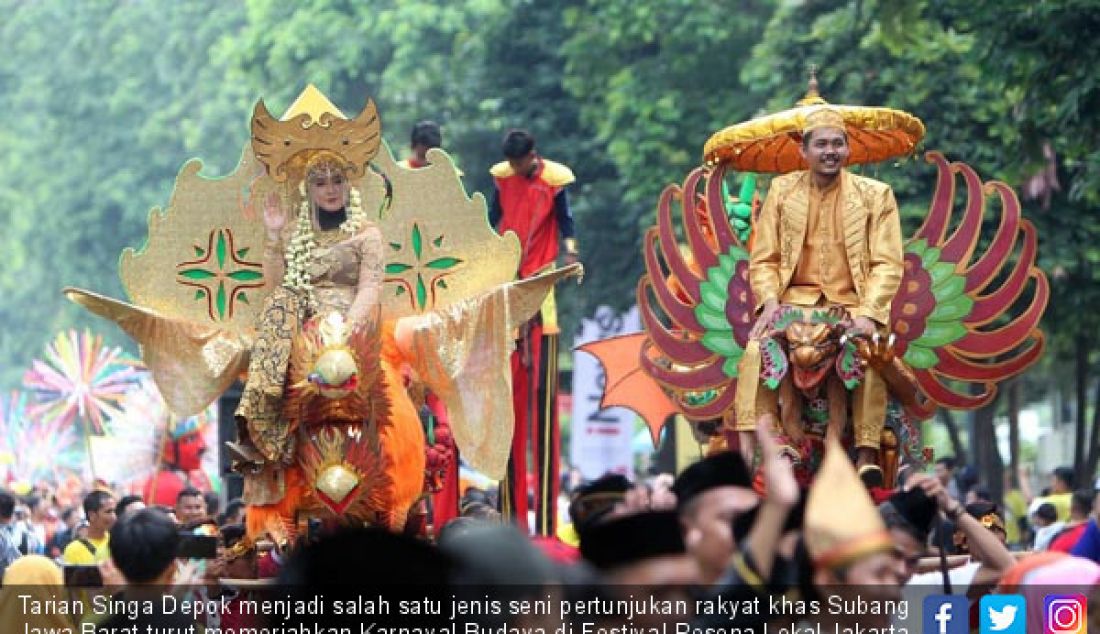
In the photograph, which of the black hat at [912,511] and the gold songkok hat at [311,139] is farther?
the gold songkok hat at [311,139]

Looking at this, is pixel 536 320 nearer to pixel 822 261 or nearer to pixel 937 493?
pixel 822 261

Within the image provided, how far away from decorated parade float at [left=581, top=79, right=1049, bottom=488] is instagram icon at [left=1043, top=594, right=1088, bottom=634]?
3.06m

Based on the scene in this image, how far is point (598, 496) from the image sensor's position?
793 centimetres

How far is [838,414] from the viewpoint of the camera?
11.1 metres

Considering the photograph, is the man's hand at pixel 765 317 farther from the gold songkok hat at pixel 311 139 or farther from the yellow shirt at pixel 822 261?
the gold songkok hat at pixel 311 139

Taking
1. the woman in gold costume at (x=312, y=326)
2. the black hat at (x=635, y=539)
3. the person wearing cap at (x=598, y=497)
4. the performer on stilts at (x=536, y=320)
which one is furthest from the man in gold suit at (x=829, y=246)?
the black hat at (x=635, y=539)

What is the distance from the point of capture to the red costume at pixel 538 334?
14125 millimetres

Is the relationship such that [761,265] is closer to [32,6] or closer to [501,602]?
[501,602]

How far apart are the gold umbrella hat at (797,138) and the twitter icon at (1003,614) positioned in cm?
419

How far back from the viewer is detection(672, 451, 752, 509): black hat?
663 centimetres

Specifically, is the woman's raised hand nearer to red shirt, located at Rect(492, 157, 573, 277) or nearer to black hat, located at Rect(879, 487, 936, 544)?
red shirt, located at Rect(492, 157, 573, 277)

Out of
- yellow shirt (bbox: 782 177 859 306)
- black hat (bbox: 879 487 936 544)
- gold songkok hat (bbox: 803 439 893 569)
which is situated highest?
yellow shirt (bbox: 782 177 859 306)

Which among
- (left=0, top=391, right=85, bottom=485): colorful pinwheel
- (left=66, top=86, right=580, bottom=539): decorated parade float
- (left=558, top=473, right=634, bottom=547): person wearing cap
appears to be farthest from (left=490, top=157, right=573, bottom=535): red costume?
(left=0, top=391, right=85, bottom=485): colorful pinwheel

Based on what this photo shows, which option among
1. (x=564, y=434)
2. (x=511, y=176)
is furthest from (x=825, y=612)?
(x=564, y=434)
